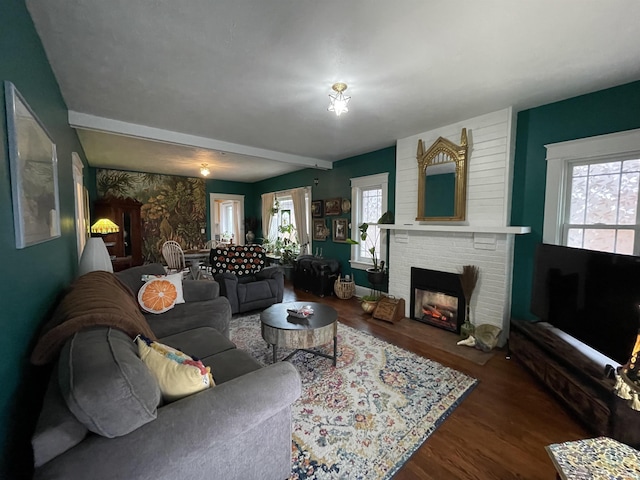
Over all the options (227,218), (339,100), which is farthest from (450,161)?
(227,218)

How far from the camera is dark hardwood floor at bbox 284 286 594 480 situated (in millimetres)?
1481

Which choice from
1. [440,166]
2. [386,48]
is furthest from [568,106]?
[386,48]

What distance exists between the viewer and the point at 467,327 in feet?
9.86

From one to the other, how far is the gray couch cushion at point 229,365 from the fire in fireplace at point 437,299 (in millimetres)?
2624

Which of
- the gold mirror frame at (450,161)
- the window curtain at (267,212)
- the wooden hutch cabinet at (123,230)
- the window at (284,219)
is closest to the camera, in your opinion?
the gold mirror frame at (450,161)

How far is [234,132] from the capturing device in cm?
348

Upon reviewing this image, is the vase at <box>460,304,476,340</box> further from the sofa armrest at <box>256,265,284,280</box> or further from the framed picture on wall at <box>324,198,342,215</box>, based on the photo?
the framed picture on wall at <box>324,198,342,215</box>

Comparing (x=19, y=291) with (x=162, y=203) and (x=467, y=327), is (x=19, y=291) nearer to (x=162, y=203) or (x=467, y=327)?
(x=467, y=327)

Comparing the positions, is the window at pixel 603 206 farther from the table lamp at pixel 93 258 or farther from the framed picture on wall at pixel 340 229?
the table lamp at pixel 93 258

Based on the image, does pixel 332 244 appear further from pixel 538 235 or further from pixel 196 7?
pixel 196 7

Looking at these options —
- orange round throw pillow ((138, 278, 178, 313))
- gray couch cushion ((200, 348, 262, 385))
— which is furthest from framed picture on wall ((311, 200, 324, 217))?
gray couch cushion ((200, 348, 262, 385))

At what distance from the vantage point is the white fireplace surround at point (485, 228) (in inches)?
113

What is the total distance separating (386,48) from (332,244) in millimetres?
3826

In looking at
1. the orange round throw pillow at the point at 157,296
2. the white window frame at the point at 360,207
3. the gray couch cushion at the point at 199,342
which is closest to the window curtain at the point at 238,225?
the white window frame at the point at 360,207
